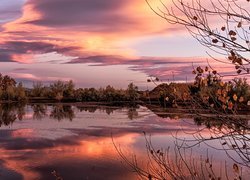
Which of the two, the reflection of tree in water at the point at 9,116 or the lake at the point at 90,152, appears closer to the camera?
the lake at the point at 90,152

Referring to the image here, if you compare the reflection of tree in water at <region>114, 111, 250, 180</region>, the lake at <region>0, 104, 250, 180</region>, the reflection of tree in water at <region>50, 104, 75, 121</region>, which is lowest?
the lake at <region>0, 104, 250, 180</region>

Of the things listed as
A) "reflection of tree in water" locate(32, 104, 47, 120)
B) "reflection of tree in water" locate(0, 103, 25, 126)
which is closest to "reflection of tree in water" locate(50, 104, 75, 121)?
"reflection of tree in water" locate(32, 104, 47, 120)

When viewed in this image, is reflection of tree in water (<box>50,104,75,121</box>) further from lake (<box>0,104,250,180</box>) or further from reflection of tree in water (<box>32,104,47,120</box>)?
lake (<box>0,104,250,180</box>)

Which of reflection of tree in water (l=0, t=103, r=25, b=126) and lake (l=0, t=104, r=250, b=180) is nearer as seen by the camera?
lake (l=0, t=104, r=250, b=180)

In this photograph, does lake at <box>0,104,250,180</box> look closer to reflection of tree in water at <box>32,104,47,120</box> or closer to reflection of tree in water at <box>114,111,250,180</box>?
reflection of tree in water at <box>114,111,250,180</box>

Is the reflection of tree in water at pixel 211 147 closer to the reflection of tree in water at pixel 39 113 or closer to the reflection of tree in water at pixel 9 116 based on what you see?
the reflection of tree in water at pixel 9 116

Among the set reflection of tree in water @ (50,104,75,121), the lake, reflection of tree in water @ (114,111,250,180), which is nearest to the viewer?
reflection of tree in water @ (114,111,250,180)

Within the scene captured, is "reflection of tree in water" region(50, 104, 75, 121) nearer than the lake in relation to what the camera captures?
No

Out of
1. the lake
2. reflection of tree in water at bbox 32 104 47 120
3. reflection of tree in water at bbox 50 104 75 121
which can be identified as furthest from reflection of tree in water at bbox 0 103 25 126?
the lake

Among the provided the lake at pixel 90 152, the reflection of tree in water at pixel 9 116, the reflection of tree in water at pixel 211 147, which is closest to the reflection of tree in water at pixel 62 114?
the reflection of tree in water at pixel 9 116

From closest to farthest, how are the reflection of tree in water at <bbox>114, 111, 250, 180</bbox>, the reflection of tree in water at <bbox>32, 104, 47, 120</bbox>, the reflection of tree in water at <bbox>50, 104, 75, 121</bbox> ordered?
the reflection of tree in water at <bbox>114, 111, 250, 180</bbox>
the reflection of tree in water at <bbox>50, 104, 75, 121</bbox>
the reflection of tree in water at <bbox>32, 104, 47, 120</bbox>

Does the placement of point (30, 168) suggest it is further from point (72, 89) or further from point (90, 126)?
point (72, 89)

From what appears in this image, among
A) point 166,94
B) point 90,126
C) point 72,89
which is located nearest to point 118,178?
point 166,94

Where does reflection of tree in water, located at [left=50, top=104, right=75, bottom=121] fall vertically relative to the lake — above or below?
above
